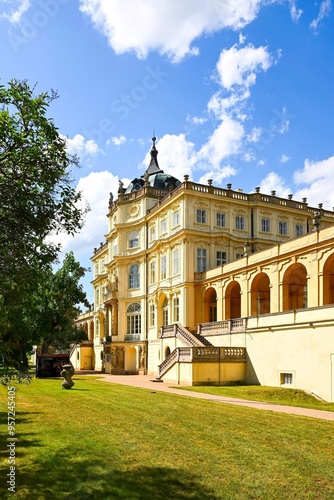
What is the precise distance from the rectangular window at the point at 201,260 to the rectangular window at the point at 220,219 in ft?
9.23

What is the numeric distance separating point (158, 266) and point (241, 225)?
8.65 meters

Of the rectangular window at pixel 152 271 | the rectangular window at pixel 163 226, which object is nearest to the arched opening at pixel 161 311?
the rectangular window at pixel 152 271

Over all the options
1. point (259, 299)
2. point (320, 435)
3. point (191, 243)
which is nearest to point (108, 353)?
point (191, 243)

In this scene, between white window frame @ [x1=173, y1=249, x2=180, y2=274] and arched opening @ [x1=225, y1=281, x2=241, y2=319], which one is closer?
arched opening @ [x1=225, y1=281, x2=241, y2=319]

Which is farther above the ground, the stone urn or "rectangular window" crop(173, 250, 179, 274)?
"rectangular window" crop(173, 250, 179, 274)

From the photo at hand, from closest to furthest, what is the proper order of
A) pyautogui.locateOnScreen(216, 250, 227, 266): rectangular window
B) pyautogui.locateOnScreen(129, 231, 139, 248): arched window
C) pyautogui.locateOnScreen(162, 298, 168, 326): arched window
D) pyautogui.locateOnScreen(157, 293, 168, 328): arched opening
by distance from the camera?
pyautogui.locateOnScreen(216, 250, 227, 266): rectangular window < pyautogui.locateOnScreen(162, 298, 168, 326): arched window < pyautogui.locateOnScreen(157, 293, 168, 328): arched opening < pyautogui.locateOnScreen(129, 231, 139, 248): arched window

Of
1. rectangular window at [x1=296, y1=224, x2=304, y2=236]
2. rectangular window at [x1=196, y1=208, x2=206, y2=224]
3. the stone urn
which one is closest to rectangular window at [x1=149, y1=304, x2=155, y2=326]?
rectangular window at [x1=196, y1=208, x2=206, y2=224]

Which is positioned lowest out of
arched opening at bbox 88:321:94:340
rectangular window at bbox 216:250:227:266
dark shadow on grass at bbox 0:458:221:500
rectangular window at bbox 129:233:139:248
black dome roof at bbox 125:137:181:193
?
arched opening at bbox 88:321:94:340

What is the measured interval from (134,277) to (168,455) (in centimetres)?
3998

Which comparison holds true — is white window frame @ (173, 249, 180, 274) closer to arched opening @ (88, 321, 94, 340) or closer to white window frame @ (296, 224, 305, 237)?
white window frame @ (296, 224, 305, 237)

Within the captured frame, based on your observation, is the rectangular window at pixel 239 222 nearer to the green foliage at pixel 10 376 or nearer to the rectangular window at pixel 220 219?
the rectangular window at pixel 220 219

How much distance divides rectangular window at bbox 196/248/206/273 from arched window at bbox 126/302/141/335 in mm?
10876

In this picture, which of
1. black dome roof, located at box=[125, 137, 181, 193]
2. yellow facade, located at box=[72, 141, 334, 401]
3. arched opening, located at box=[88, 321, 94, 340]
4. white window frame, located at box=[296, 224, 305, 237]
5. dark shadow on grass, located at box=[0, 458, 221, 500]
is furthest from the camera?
arched opening, located at box=[88, 321, 94, 340]

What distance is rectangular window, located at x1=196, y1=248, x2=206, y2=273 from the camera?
4116cm
